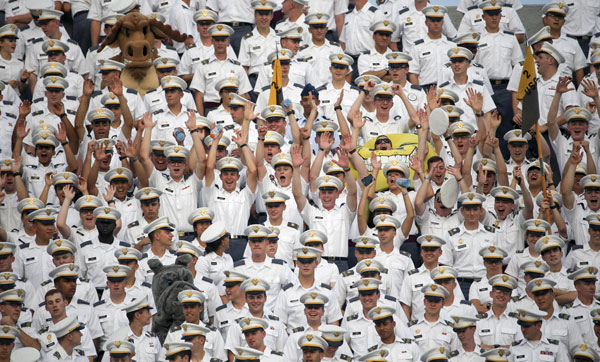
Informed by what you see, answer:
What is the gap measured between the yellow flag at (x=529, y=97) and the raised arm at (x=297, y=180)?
9.04 feet

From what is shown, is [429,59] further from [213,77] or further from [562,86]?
[213,77]

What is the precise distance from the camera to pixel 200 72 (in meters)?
17.8

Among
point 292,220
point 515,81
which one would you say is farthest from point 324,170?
point 515,81

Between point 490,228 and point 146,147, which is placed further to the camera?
point 146,147

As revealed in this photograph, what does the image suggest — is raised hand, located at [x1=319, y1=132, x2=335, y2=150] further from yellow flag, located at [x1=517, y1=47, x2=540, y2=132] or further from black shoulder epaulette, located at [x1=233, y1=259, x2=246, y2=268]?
yellow flag, located at [x1=517, y1=47, x2=540, y2=132]

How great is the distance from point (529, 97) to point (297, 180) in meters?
2.99

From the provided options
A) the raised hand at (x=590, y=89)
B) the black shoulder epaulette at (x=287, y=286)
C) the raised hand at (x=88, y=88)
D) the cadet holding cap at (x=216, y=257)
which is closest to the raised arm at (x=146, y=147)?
the raised hand at (x=88, y=88)

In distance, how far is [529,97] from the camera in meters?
16.3

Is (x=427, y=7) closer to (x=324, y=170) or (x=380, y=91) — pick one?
(x=380, y=91)

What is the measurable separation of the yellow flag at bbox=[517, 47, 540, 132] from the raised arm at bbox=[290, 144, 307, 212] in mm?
2755

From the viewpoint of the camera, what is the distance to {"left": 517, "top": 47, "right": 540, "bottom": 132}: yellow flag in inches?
641

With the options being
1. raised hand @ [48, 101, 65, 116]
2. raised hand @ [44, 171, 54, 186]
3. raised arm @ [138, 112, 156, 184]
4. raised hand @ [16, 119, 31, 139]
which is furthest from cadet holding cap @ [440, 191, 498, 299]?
raised hand @ [16, 119, 31, 139]

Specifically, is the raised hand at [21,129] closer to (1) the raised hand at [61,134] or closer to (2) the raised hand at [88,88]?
(1) the raised hand at [61,134]

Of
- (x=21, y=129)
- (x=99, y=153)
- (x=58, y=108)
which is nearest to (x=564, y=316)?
(x=99, y=153)
